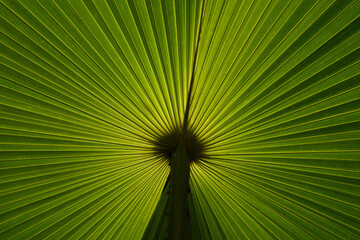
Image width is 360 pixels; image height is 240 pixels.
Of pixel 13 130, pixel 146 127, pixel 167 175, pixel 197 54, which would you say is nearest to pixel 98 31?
pixel 197 54

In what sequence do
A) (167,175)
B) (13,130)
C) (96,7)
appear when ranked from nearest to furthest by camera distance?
(96,7) → (13,130) → (167,175)

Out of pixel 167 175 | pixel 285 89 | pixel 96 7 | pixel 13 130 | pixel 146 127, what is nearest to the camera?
pixel 96 7

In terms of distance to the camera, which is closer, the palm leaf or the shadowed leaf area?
A: the palm leaf

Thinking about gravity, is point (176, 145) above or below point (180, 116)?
below

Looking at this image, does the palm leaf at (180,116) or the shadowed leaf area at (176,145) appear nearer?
the palm leaf at (180,116)

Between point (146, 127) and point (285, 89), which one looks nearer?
point (285, 89)

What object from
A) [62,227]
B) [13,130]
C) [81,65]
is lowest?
[62,227]

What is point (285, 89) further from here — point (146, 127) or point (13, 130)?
point (13, 130)

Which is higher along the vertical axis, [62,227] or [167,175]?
[167,175]
